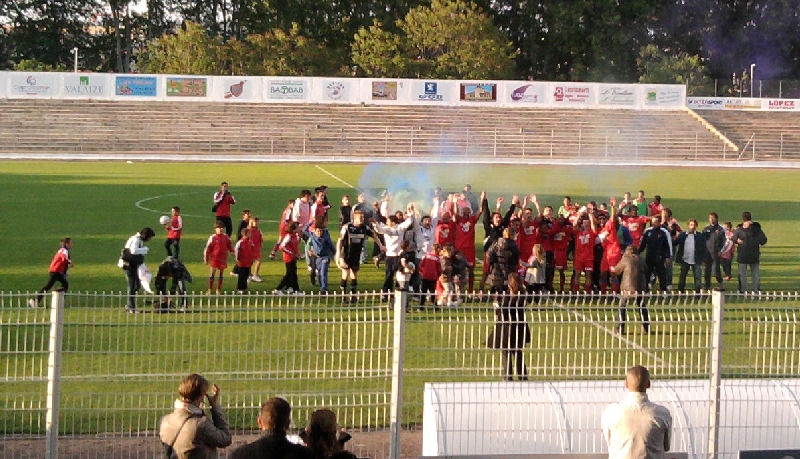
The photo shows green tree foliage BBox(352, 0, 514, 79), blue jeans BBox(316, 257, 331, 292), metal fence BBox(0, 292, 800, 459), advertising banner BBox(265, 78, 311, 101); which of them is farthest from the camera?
green tree foliage BBox(352, 0, 514, 79)

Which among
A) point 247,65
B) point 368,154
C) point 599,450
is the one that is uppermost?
point 247,65

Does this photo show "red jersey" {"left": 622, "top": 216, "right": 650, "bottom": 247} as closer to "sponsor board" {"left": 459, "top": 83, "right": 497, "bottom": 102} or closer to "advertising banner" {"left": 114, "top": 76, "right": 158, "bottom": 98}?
"sponsor board" {"left": 459, "top": 83, "right": 497, "bottom": 102}

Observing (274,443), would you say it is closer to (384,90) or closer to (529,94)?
(384,90)

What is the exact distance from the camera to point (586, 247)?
18.3 meters

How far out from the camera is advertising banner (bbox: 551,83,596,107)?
204 feet

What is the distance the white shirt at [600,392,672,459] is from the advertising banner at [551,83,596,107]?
56041 mm

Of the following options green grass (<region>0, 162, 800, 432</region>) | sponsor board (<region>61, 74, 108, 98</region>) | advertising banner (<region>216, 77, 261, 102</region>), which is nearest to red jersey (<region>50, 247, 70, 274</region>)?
green grass (<region>0, 162, 800, 432</region>)

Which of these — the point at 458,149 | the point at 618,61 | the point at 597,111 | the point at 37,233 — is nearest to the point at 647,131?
the point at 597,111

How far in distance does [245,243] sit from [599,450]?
9.51m

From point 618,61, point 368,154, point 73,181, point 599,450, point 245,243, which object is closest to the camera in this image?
point 599,450

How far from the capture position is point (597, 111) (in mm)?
61812

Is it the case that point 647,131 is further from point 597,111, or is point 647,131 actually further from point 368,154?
point 368,154

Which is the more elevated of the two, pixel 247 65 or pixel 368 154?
pixel 247 65

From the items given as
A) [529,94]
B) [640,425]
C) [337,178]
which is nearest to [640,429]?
[640,425]
